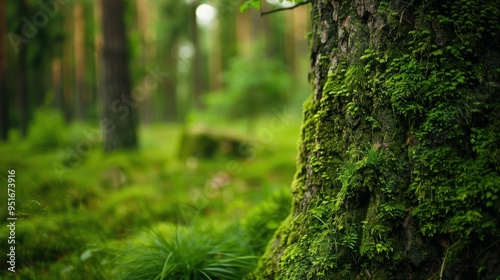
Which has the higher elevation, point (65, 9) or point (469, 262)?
point (65, 9)

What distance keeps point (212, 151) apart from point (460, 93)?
21.9 ft

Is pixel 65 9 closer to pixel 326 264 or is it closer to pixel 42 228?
pixel 42 228

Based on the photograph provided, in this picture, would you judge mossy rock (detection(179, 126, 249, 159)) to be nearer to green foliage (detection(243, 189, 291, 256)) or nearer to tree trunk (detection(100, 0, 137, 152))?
tree trunk (detection(100, 0, 137, 152))

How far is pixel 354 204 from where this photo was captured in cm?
186

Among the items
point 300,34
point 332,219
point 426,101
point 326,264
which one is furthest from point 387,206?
point 300,34

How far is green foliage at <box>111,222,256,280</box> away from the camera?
226 cm

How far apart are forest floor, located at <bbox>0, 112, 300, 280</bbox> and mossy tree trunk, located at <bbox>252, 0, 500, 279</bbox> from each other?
93cm

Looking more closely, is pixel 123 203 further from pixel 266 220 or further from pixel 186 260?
pixel 186 260

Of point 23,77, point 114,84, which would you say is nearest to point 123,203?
point 114,84

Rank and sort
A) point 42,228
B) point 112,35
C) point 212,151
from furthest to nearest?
point 212,151 < point 112,35 < point 42,228

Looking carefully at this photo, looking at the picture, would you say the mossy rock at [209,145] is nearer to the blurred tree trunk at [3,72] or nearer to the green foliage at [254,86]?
the green foliage at [254,86]

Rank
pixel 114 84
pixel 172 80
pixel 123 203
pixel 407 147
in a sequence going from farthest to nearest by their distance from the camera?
pixel 172 80, pixel 114 84, pixel 123 203, pixel 407 147

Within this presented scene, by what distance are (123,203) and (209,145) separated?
136 inches

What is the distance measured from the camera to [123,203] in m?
4.76
